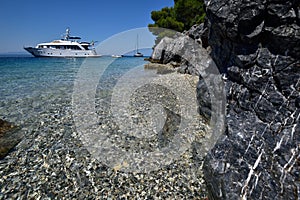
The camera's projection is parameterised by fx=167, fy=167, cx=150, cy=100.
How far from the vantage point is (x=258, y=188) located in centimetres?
278

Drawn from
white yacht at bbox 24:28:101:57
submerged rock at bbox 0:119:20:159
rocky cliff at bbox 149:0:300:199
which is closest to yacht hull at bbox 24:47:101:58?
white yacht at bbox 24:28:101:57

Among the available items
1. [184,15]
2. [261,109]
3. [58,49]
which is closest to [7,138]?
[261,109]

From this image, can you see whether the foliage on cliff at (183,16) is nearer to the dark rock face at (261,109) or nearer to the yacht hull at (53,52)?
the dark rock face at (261,109)

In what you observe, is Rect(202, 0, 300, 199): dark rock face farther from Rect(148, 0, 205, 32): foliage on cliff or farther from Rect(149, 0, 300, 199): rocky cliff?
Rect(148, 0, 205, 32): foliage on cliff

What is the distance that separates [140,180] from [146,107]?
14.3 ft

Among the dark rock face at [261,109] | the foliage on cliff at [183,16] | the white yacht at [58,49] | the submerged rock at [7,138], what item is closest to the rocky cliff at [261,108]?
the dark rock face at [261,109]

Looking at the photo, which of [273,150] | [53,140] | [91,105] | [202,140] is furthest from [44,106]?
[273,150]

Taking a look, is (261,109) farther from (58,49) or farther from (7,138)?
(58,49)

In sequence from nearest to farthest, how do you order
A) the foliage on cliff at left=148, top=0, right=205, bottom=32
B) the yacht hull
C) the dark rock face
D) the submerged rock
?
1. the dark rock face
2. the submerged rock
3. the foliage on cliff at left=148, top=0, right=205, bottom=32
4. the yacht hull

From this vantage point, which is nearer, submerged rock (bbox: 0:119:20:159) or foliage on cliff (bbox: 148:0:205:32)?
A: submerged rock (bbox: 0:119:20:159)

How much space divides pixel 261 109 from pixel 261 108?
20 mm

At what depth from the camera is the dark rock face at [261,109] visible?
2.72 meters

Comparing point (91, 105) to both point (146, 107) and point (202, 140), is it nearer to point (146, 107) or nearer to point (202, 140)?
point (146, 107)

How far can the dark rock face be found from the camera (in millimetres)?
2717
